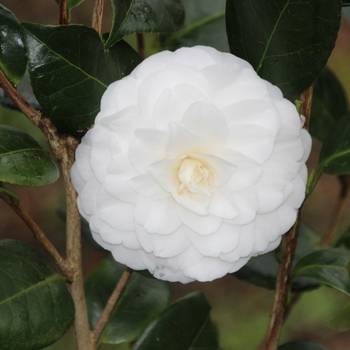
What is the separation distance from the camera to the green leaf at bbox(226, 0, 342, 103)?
746 millimetres

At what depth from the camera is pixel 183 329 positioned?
936mm

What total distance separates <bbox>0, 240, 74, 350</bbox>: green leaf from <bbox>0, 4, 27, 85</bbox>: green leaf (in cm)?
24

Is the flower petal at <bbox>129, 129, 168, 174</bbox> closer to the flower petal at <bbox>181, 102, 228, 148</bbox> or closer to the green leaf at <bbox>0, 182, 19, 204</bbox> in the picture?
the flower petal at <bbox>181, 102, 228, 148</bbox>

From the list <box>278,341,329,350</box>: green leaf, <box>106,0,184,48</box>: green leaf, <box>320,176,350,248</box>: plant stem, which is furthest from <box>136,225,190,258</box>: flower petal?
<box>320,176,350,248</box>: plant stem

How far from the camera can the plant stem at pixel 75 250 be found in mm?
784

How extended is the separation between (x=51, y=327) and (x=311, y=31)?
0.54 m

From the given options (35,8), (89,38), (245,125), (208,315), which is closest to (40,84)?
(89,38)

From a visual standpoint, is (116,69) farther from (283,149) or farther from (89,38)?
(283,149)

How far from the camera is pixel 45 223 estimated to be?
8.83 ft

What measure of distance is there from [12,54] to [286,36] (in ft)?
1.25

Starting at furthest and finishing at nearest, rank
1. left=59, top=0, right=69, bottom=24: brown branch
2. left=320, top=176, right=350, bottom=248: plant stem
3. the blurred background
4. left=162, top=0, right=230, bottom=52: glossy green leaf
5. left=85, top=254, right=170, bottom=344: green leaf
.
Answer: the blurred background
left=320, top=176, right=350, bottom=248: plant stem
left=162, top=0, right=230, bottom=52: glossy green leaf
left=85, top=254, right=170, bottom=344: green leaf
left=59, top=0, right=69, bottom=24: brown branch

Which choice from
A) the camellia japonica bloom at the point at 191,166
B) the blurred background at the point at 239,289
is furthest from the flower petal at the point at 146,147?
the blurred background at the point at 239,289

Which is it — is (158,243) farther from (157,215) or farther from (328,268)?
(328,268)

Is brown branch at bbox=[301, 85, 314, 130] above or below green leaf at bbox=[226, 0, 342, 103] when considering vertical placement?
below
